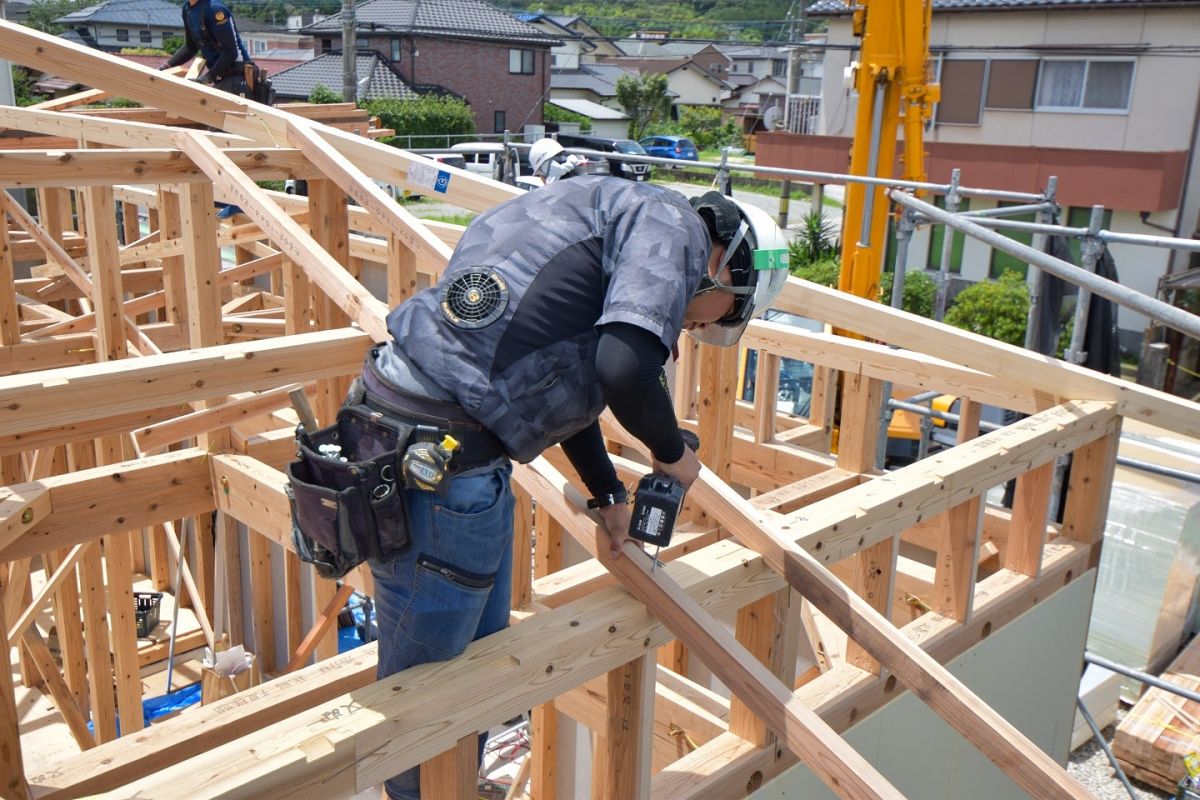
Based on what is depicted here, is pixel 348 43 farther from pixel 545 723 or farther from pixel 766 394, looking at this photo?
pixel 545 723

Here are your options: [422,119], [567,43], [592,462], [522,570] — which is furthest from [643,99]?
[592,462]

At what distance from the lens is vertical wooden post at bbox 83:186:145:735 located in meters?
5.00

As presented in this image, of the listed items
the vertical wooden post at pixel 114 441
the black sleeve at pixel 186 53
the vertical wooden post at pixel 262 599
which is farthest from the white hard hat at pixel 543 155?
the black sleeve at pixel 186 53

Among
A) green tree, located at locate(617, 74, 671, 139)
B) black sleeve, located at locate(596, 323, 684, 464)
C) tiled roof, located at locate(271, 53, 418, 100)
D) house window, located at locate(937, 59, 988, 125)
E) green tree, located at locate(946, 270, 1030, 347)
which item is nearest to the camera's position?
black sleeve, located at locate(596, 323, 684, 464)

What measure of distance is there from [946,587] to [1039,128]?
2023cm

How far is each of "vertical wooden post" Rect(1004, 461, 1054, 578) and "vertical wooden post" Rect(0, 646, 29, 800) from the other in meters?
3.36

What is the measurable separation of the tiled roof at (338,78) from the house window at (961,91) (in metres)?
24.1

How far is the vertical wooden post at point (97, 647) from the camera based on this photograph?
5195 mm

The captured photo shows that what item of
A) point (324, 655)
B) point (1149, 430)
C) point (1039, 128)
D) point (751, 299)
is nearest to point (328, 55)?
point (1039, 128)

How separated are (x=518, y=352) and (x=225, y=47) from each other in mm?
7428

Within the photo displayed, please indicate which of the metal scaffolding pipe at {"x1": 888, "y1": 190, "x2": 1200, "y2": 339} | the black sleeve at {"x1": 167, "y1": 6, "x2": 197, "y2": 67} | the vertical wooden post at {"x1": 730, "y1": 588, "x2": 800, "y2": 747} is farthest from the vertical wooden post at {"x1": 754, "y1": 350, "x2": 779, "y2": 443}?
the black sleeve at {"x1": 167, "y1": 6, "x2": 197, "y2": 67}

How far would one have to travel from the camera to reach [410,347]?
2311 mm

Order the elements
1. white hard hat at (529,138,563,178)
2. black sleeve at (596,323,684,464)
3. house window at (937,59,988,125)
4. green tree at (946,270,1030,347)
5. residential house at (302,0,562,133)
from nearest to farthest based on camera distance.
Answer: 1. black sleeve at (596,323,684,464)
2. white hard hat at (529,138,563,178)
3. green tree at (946,270,1030,347)
4. house window at (937,59,988,125)
5. residential house at (302,0,562,133)

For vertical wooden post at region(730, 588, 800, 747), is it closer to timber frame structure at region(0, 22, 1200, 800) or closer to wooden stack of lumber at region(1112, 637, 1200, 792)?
timber frame structure at region(0, 22, 1200, 800)
